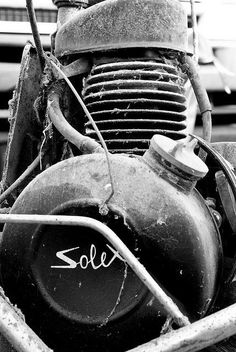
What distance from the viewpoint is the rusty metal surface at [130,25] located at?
60.9 inches

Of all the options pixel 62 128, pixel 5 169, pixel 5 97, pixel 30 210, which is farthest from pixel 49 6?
pixel 30 210

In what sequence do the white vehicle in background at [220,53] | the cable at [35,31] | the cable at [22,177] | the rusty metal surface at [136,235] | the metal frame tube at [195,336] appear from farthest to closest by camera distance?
the white vehicle in background at [220,53] < the cable at [22,177] < the cable at [35,31] < the rusty metal surface at [136,235] < the metal frame tube at [195,336]

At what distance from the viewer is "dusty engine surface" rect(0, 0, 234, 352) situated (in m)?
1.25

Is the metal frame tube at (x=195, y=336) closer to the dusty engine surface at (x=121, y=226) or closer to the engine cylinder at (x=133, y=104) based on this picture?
the dusty engine surface at (x=121, y=226)

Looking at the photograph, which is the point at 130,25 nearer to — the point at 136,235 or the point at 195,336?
the point at 136,235

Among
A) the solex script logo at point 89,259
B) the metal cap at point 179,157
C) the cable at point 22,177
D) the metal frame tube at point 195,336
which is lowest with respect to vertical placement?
the cable at point 22,177

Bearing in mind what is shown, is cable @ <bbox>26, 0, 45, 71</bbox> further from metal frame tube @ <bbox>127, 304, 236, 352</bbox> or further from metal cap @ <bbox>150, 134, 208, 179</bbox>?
metal frame tube @ <bbox>127, 304, 236, 352</bbox>

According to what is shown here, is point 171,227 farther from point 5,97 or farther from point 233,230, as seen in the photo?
point 5,97

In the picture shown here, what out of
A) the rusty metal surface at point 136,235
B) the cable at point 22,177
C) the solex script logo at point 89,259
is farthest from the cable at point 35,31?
the solex script logo at point 89,259

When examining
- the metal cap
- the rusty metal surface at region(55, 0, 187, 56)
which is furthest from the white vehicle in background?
the metal cap

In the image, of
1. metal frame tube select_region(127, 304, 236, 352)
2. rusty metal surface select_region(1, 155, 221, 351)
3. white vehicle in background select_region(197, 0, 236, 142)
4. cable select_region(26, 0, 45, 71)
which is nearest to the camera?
metal frame tube select_region(127, 304, 236, 352)

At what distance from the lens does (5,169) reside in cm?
187

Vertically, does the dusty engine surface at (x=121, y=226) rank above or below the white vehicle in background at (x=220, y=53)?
above

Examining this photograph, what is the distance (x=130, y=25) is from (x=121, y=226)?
56 centimetres
